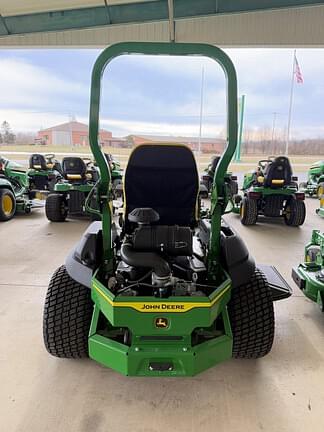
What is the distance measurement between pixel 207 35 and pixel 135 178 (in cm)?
661

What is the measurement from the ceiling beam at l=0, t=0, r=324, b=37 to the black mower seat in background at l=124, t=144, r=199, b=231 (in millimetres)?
5682

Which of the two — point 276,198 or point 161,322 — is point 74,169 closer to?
point 276,198

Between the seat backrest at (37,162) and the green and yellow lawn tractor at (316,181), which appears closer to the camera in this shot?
the seat backrest at (37,162)

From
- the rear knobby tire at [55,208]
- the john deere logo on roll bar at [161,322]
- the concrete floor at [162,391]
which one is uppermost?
the john deere logo on roll bar at [161,322]

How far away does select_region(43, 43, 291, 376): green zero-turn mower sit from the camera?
5.15 ft

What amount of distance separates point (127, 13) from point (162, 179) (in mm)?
6526

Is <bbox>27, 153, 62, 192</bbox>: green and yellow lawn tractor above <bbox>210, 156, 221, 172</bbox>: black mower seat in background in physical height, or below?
below

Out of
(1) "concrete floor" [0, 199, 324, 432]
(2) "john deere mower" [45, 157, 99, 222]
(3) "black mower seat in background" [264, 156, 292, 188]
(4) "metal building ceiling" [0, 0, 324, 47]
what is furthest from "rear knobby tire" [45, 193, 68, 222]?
(4) "metal building ceiling" [0, 0, 324, 47]

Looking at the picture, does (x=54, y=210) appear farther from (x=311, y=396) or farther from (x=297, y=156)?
(x=297, y=156)

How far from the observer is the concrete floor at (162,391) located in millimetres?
1586

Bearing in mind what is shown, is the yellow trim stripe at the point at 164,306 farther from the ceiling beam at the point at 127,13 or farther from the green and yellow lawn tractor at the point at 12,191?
the ceiling beam at the point at 127,13

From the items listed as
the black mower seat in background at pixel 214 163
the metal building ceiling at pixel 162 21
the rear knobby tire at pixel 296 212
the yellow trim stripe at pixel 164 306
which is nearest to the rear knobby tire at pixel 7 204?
the metal building ceiling at pixel 162 21

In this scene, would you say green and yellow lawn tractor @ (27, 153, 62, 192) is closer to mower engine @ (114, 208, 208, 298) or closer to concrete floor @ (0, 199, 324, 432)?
concrete floor @ (0, 199, 324, 432)

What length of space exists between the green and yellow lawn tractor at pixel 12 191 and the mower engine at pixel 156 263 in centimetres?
429
